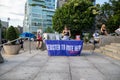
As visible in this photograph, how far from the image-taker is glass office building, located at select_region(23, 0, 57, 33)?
150625 millimetres

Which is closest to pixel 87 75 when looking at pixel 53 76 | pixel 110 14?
pixel 53 76

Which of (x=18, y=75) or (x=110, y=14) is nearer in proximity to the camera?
(x=18, y=75)

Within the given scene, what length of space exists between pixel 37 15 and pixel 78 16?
10948 cm

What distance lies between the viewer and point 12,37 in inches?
1008

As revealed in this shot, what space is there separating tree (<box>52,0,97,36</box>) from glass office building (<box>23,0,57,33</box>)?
96355mm

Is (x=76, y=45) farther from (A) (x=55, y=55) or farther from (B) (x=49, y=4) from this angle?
(B) (x=49, y=4)

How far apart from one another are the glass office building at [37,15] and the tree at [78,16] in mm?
96355

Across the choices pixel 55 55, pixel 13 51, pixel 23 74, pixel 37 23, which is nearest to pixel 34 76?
pixel 23 74

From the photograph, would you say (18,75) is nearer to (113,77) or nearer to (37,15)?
(113,77)

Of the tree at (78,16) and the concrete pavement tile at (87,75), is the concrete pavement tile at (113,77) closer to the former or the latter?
the concrete pavement tile at (87,75)

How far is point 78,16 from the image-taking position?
163ft

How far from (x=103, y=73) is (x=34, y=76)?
223 centimetres

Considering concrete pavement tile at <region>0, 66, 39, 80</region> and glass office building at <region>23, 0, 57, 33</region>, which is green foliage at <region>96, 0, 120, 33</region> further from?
glass office building at <region>23, 0, 57, 33</region>

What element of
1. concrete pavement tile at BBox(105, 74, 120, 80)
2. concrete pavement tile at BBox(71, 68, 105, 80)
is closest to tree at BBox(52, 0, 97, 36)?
concrete pavement tile at BBox(71, 68, 105, 80)
